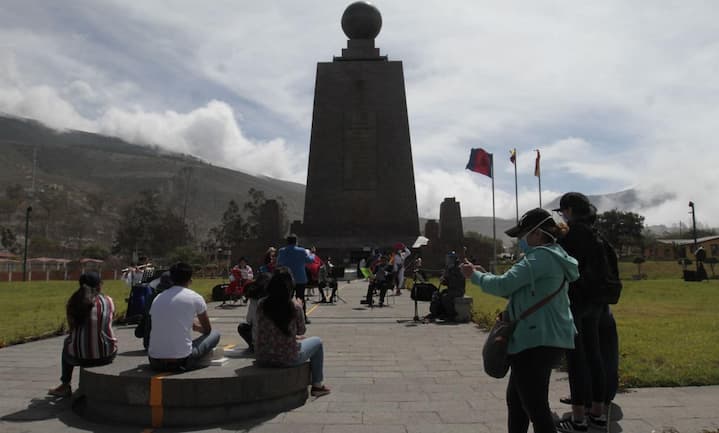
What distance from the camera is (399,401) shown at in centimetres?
543

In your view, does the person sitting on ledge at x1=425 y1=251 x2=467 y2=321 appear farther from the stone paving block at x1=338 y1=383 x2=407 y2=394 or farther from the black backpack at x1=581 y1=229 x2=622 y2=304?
the black backpack at x1=581 y1=229 x2=622 y2=304

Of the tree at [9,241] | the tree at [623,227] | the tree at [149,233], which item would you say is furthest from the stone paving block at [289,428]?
the tree at [9,241]

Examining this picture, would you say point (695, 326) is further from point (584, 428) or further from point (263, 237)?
point (263, 237)

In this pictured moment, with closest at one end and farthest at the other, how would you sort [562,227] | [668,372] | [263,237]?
[562,227] → [668,372] → [263,237]

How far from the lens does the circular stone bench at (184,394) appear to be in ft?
15.6

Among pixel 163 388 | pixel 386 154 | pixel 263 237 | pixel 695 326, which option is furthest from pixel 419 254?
pixel 163 388

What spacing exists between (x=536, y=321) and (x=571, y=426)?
1.51m

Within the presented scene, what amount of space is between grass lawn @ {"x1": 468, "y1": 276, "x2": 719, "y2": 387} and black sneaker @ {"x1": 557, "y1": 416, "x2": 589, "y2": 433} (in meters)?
1.69

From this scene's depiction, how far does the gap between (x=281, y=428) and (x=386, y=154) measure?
105 feet

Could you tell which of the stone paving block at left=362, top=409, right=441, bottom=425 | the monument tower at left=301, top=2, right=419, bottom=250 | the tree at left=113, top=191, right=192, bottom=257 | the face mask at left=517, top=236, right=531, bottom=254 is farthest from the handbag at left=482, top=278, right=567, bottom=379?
the tree at left=113, top=191, right=192, bottom=257

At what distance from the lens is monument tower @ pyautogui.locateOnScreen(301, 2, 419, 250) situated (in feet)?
117

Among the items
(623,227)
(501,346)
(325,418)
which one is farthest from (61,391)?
(623,227)

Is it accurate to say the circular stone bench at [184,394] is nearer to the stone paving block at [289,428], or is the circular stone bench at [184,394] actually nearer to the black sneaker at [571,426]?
the stone paving block at [289,428]

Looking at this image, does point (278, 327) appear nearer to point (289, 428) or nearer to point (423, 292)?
point (289, 428)
